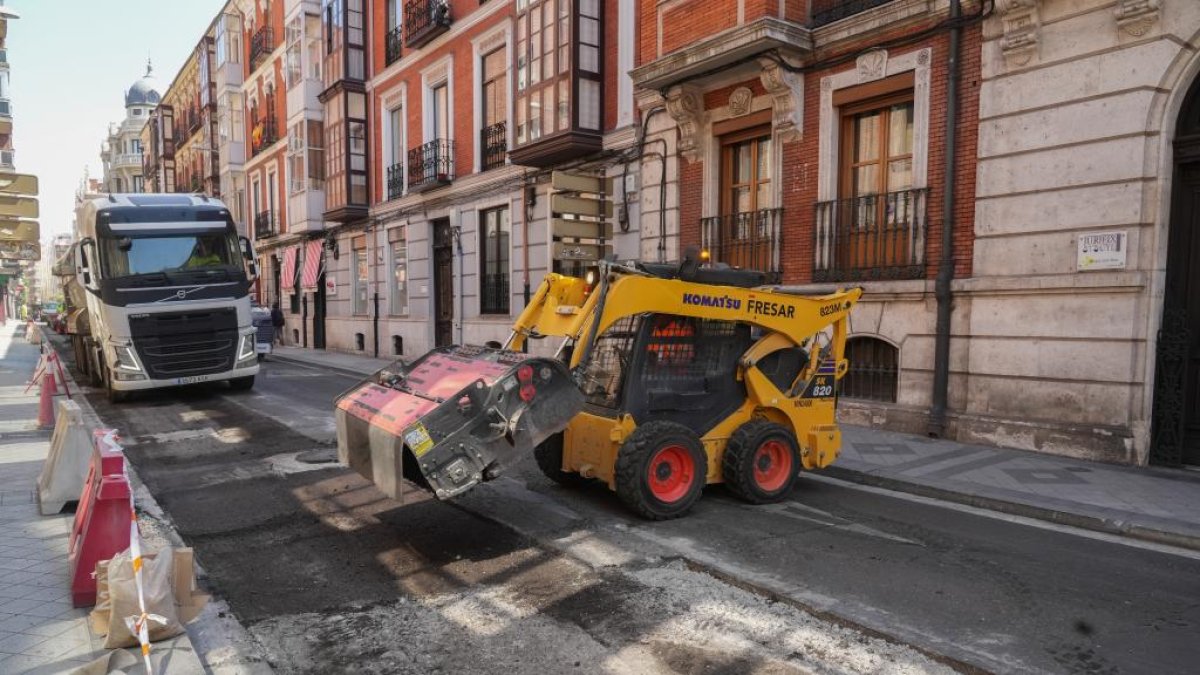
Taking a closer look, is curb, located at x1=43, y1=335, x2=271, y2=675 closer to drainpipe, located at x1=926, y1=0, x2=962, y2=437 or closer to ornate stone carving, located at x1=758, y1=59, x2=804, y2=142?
drainpipe, located at x1=926, y1=0, x2=962, y2=437

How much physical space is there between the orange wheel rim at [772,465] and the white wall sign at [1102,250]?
459cm

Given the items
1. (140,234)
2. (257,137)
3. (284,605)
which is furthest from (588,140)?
(257,137)

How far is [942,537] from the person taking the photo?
18.7ft

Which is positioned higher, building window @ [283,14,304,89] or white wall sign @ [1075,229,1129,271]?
building window @ [283,14,304,89]

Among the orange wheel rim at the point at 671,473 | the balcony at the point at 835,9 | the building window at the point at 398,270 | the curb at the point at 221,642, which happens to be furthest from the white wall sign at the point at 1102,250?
the building window at the point at 398,270

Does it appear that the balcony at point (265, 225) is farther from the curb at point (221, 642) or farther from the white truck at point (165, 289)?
the curb at point (221, 642)

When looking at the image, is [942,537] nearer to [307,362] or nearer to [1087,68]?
[1087,68]

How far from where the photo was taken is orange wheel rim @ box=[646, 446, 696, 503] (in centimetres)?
586

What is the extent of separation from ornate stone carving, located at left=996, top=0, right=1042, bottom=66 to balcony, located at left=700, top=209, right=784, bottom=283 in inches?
147

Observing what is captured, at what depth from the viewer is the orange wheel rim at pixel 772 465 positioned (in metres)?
6.50

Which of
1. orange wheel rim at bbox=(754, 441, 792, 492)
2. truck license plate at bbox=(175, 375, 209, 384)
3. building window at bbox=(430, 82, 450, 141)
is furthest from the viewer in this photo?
building window at bbox=(430, 82, 450, 141)

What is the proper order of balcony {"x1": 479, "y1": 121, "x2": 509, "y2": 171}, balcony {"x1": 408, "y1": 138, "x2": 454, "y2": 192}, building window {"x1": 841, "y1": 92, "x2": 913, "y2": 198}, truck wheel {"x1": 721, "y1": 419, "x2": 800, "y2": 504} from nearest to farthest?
truck wheel {"x1": 721, "y1": 419, "x2": 800, "y2": 504} < building window {"x1": 841, "y1": 92, "x2": 913, "y2": 198} < balcony {"x1": 479, "y1": 121, "x2": 509, "y2": 171} < balcony {"x1": 408, "y1": 138, "x2": 454, "y2": 192}

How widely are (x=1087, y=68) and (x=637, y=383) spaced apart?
6684 millimetres

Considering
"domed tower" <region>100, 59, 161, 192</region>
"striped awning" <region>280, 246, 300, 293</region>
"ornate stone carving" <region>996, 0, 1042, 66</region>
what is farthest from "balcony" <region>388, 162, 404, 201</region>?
"domed tower" <region>100, 59, 161, 192</region>
